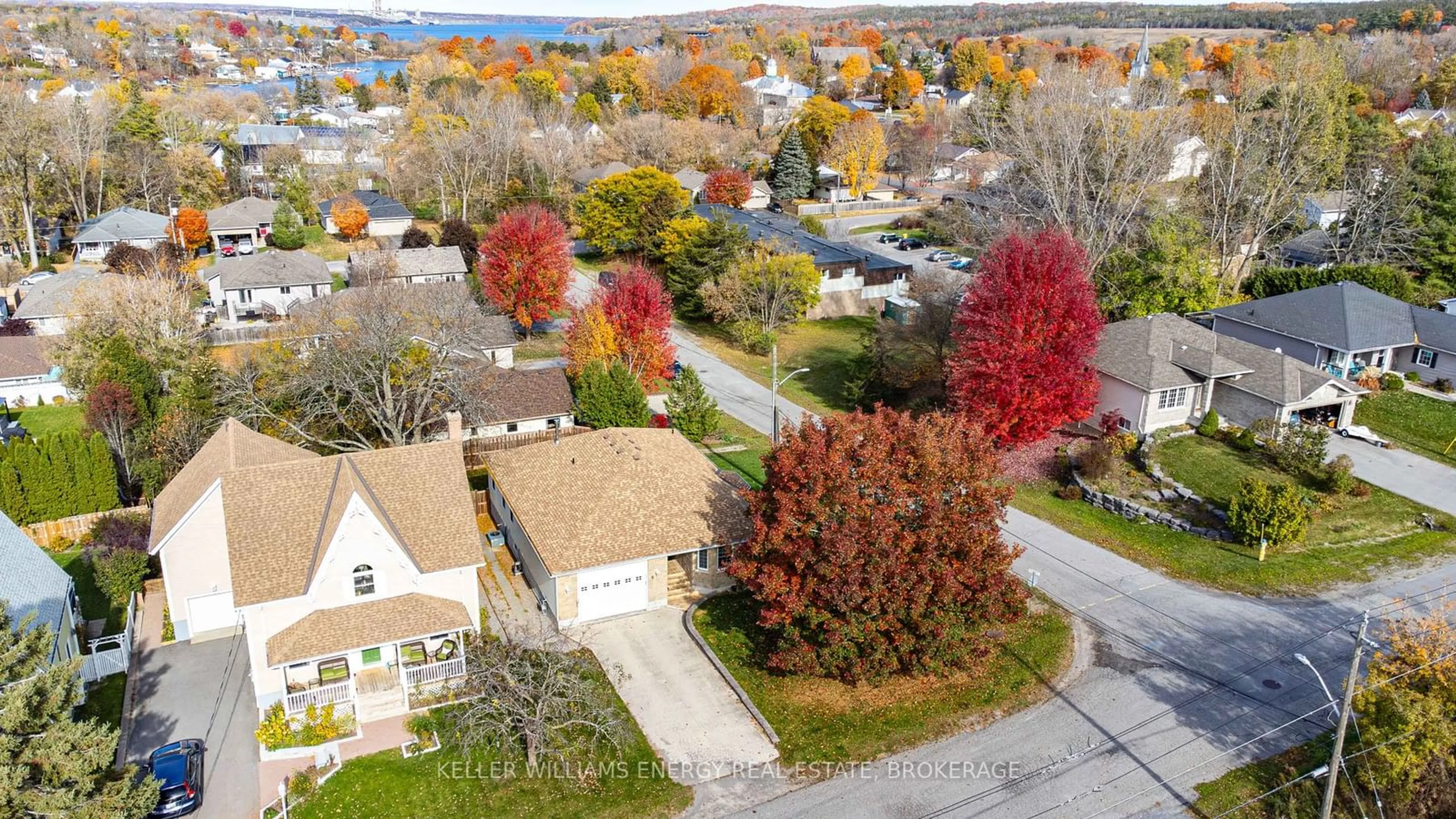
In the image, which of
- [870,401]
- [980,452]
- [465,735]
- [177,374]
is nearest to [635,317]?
[870,401]

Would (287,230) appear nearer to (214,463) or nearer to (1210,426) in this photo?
(214,463)

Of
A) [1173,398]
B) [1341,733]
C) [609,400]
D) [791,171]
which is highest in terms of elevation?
[791,171]

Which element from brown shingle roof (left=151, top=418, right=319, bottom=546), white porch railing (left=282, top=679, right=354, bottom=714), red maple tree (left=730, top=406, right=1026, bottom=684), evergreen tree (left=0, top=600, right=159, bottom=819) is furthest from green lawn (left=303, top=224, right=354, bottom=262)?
red maple tree (left=730, top=406, right=1026, bottom=684)

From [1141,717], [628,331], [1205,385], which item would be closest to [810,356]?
[628,331]

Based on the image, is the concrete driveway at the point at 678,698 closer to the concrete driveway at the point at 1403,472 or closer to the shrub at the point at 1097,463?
the shrub at the point at 1097,463

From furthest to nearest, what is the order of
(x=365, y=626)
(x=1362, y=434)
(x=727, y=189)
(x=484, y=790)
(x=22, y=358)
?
(x=727, y=189) → (x=22, y=358) → (x=1362, y=434) → (x=365, y=626) → (x=484, y=790)

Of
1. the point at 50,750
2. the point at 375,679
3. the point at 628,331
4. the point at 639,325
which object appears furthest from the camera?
the point at 628,331
